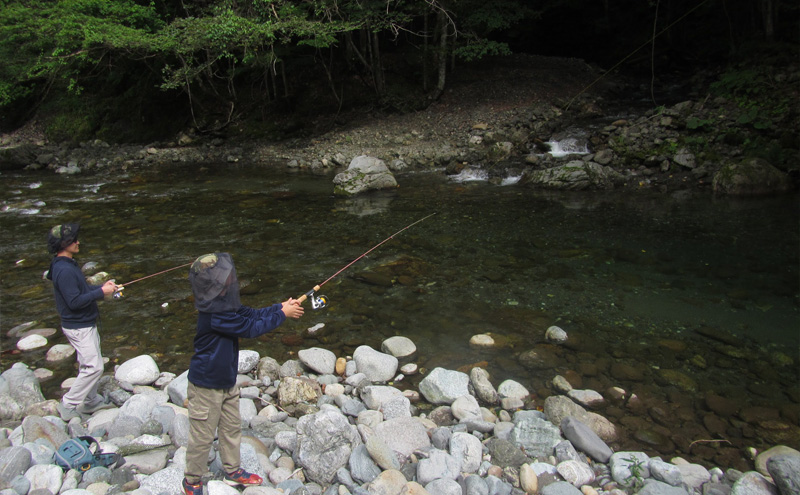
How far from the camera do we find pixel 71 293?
362cm

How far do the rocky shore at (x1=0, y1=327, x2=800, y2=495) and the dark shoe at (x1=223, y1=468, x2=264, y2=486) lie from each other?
91 millimetres

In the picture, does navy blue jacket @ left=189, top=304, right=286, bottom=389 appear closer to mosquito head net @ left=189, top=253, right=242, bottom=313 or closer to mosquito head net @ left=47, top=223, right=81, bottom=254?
mosquito head net @ left=189, top=253, right=242, bottom=313

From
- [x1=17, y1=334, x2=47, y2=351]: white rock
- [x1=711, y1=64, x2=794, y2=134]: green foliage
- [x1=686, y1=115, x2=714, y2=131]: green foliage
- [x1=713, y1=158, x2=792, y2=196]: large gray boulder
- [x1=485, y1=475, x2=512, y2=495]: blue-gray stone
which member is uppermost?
[x1=711, y1=64, x2=794, y2=134]: green foliage

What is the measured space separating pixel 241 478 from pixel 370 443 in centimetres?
79

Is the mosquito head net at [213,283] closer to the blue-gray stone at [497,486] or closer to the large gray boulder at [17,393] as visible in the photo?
the blue-gray stone at [497,486]

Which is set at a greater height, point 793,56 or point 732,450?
point 793,56

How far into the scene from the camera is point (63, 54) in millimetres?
17062

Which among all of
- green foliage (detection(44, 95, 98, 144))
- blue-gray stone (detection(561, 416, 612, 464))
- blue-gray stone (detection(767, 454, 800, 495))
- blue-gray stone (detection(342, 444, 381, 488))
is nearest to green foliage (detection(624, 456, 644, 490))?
blue-gray stone (detection(561, 416, 612, 464))

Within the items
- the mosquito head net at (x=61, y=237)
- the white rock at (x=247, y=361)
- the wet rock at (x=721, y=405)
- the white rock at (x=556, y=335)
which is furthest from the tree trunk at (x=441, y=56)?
the mosquito head net at (x=61, y=237)

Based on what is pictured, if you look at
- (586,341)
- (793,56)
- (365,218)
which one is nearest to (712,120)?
(793,56)

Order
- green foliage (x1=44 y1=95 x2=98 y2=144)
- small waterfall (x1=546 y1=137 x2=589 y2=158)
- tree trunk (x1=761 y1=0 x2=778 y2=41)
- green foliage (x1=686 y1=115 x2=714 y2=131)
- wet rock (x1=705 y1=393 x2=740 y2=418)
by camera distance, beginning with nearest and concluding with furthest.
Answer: wet rock (x1=705 y1=393 x2=740 y2=418) < green foliage (x1=686 y1=115 x2=714 y2=131) < small waterfall (x1=546 y1=137 x2=589 y2=158) < tree trunk (x1=761 y1=0 x2=778 y2=41) < green foliage (x1=44 y1=95 x2=98 y2=144)

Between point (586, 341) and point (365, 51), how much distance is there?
17.7 metres

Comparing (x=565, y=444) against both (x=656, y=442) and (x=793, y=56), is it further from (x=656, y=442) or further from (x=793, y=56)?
(x=793, y=56)

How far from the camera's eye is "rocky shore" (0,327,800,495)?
2936 millimetres
